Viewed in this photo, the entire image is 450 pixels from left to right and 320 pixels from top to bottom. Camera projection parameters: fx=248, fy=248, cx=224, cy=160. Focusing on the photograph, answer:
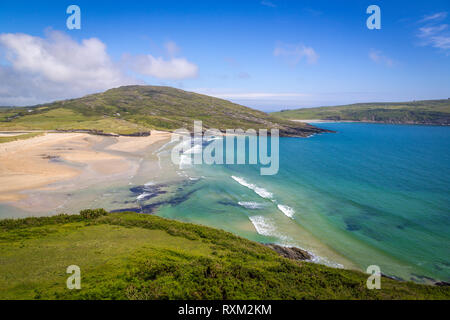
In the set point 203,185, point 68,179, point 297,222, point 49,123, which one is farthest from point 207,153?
point 49,123

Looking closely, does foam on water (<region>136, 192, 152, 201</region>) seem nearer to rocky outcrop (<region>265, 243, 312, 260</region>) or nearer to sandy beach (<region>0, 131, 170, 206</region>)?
sandy beach (<region>0, 131, 170, 206</region>)

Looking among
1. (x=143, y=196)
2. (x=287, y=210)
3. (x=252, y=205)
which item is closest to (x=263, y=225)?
(x=287, y=210)

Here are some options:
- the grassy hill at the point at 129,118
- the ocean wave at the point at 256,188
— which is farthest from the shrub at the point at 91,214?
the grassy hill at the point at 129,118

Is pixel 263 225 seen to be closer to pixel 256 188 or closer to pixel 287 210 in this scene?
pixel 287 210

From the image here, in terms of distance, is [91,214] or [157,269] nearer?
[157,269]

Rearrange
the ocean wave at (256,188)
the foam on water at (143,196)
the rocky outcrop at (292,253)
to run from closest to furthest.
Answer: the rocky outcrop at (292,253) < the foam on water at (143,196) < the ocean wave at (256,188)

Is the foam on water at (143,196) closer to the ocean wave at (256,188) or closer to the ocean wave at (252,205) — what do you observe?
the ocean wave at (252,205)

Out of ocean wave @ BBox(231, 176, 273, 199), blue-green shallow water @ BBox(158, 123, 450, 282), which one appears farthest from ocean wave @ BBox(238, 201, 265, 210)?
ocean wave @ BBox(231, 176, 273, 199)
